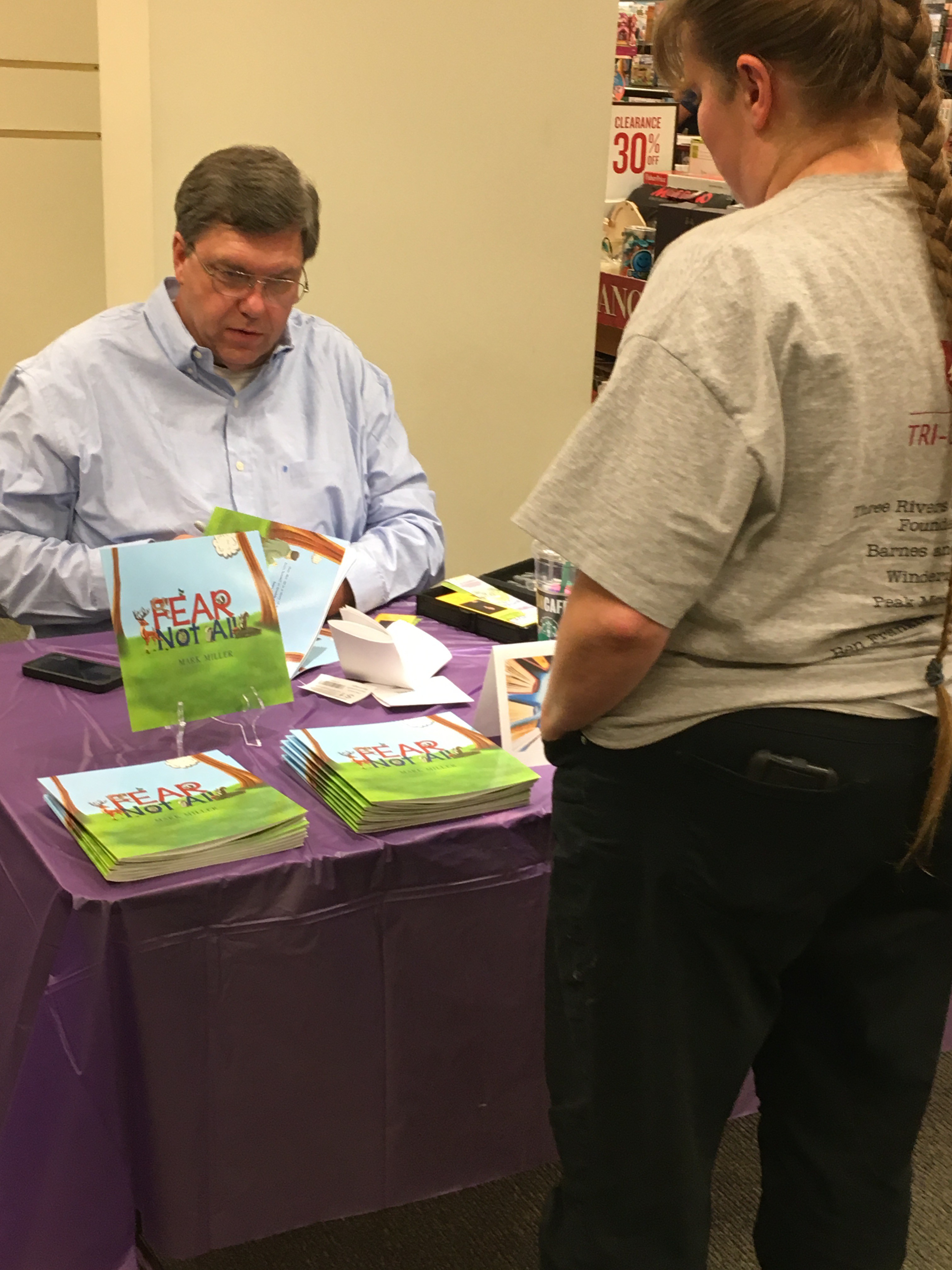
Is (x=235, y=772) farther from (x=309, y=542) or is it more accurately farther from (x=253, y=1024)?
(x=309, y=542)

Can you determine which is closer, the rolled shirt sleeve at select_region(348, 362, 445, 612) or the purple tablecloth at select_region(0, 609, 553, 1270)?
the purple tablecloth at select_region(0, 609, 553, 1270)

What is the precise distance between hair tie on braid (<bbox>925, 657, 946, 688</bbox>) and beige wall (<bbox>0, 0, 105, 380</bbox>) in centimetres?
375

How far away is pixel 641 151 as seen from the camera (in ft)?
15.4

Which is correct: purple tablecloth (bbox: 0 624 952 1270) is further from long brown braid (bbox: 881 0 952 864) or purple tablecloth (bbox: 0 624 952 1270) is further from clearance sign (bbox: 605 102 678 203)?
clearance sign (bbox: 605 102 678 203)

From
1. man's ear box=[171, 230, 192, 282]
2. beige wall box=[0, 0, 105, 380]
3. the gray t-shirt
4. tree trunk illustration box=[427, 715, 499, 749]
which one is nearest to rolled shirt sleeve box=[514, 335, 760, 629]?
the gray t-shirt

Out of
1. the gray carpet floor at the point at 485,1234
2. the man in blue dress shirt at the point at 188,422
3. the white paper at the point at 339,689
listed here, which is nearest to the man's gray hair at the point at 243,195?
the man in blue dress shirt at the point at 188,422

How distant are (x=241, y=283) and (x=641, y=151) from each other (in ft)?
10.4

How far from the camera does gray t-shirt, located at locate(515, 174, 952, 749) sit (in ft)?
2.89

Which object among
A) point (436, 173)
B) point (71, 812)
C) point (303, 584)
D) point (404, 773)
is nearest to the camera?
point (71, 812)

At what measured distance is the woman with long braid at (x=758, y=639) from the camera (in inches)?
35.1

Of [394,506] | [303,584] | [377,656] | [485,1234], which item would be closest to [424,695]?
[377,656]

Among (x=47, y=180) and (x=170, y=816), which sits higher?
(x=47, y=180)

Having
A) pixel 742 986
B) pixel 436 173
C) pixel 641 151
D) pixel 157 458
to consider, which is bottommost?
pixel 742 986

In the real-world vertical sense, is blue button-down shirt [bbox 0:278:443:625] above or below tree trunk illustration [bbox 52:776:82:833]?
above
